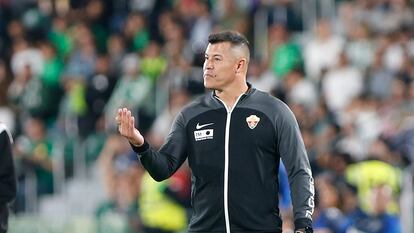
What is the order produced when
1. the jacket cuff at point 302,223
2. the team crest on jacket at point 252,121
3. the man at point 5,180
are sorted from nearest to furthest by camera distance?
1. the jacket cuff at point 302,223
2. the team crest on jacket at point 252,121
3. the man at point 5,180

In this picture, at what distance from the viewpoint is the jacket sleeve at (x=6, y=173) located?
28.6 feet

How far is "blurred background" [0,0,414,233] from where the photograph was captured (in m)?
13.5

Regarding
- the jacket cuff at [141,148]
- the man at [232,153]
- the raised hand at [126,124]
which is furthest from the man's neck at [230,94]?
the raised hand at [126,124]

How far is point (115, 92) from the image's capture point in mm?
16641

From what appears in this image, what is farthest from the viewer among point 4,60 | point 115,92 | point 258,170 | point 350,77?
point 4,60

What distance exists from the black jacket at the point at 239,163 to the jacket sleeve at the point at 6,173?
1457mm

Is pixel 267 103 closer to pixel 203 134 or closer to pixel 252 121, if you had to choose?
pixel 252 121

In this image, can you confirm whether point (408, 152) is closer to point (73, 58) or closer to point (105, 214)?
point (105, 214)

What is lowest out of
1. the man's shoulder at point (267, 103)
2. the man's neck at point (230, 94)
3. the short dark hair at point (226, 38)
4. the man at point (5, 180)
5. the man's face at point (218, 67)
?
the man at point (5, 180)

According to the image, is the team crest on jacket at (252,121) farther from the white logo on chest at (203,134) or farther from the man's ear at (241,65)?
the man's ear at (241,65)

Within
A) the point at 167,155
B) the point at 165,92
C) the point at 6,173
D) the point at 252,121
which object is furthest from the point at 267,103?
the point at 165,92

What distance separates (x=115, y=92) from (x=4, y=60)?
2.22m

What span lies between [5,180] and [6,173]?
48 mm

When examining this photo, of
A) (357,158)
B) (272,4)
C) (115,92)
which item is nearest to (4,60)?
(115,92)
